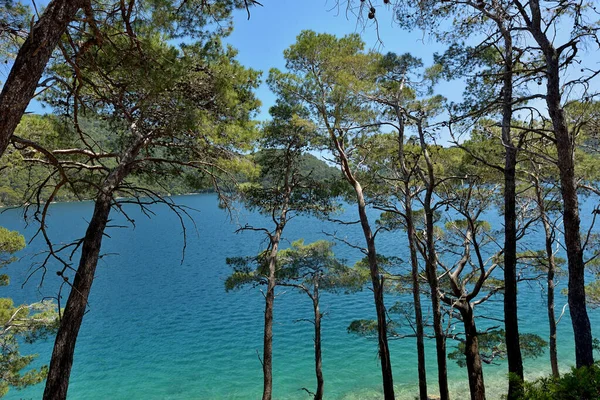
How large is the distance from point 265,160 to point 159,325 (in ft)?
41.2

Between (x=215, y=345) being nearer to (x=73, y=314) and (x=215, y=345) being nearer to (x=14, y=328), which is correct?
(x=14, y=328)

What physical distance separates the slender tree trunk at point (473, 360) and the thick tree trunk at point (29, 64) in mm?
7860

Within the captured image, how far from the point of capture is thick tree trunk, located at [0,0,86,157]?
188 centimetres

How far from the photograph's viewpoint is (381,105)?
23.0 feet

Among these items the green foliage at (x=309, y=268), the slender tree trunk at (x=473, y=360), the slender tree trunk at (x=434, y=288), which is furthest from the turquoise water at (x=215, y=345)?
the slender tree trunk at (x=473, y=360)

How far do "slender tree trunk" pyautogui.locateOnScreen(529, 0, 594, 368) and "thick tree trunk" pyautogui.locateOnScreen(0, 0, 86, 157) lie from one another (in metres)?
4.48

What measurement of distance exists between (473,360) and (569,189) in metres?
4.64

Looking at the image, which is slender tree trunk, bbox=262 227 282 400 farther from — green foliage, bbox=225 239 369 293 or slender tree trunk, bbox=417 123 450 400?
slender tree trunk, bbox=417 123 450 400

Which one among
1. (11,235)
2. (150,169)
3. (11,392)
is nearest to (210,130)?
(150,169)

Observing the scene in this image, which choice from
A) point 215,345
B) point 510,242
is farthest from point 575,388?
point 215,345

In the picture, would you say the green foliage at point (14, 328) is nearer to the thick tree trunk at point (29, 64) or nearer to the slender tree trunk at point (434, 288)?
the thick tree trunk at point (29, 64)

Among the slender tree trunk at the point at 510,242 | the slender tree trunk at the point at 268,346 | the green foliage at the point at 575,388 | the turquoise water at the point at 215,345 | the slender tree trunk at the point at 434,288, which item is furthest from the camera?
the turquoise water at the point at 215,345

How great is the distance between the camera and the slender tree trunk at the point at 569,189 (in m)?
3.95

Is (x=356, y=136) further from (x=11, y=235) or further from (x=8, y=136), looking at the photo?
(x=11, y=235)
